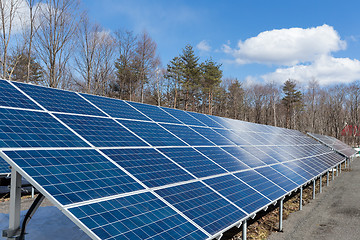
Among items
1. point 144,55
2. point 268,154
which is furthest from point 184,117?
point 144,55

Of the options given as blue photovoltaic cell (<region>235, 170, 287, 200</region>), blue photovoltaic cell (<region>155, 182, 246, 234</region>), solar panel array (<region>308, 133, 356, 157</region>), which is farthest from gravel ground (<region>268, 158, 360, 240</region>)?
solar panel array (<region>308, 133, 356, 157</region>)

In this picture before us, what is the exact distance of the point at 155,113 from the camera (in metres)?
12.4

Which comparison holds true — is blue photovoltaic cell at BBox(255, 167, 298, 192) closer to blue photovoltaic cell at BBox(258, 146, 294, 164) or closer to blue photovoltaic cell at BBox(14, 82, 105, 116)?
blue photovoltaic cell at BBox(258, 146, 294, 164)

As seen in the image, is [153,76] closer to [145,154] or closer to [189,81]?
[189,81]

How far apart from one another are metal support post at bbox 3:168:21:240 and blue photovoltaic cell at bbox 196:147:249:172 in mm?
6351

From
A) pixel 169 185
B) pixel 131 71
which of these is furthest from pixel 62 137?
pixel 131 71

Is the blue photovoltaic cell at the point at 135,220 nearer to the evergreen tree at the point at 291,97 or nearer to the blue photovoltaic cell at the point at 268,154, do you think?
the blue photovoltaic cell at the point at 268,154

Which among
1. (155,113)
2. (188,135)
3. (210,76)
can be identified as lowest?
(188,135)

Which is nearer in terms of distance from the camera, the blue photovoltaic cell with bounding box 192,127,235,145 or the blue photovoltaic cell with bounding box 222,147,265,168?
the blue photovoltaic cell with bounding box 222,147,265,168

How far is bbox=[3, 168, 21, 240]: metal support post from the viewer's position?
5090 millimetres

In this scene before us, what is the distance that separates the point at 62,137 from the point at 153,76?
47.2m

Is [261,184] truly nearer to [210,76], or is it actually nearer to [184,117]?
[184,117]

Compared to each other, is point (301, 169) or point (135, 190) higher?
point (135, 190)

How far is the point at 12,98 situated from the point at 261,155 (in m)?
11.5
